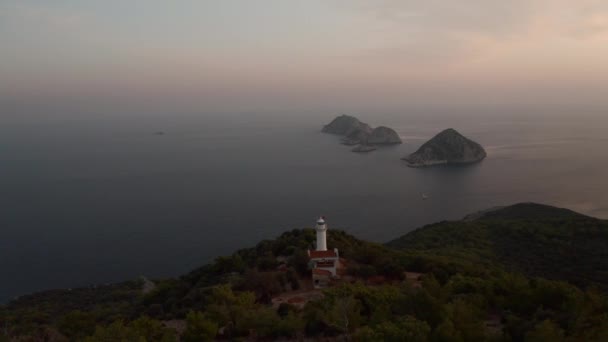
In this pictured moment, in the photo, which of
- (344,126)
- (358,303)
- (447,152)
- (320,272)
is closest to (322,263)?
(320,272)

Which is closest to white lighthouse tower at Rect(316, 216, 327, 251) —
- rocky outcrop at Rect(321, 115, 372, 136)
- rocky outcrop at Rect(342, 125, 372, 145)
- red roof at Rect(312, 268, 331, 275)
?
red roof at Rect(312, 268, 331, 275)

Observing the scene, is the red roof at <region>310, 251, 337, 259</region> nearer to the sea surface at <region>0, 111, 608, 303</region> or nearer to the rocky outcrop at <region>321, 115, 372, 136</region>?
the sea surface at <region>0, 111, 608, 303</region>

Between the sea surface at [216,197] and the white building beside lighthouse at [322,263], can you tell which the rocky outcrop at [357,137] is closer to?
the sea surface at [216,197]

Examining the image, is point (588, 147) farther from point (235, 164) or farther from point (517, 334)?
point (517, 334)

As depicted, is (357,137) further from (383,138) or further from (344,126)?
(344,126)

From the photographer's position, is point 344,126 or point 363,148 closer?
point 363,148

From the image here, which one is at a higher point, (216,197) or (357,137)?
(357,137)

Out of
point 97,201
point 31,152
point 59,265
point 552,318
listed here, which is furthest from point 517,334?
point 31,152
